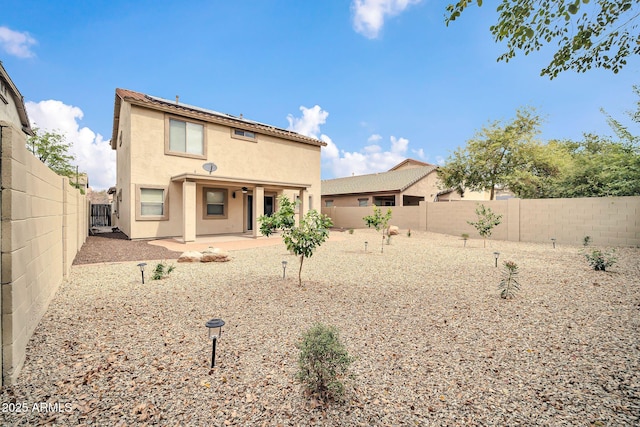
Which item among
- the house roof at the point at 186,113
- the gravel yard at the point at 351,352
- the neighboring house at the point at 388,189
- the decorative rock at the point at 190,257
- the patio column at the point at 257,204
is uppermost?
the house roof at the point at 186,113

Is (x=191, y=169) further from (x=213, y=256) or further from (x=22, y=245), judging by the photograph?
(x=22, y=245)

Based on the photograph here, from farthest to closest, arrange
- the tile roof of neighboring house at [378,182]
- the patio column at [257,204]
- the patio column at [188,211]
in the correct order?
the tile roof of neighboring house at [378,182]
the patio column at [257,204]
the patio column at [188,211]

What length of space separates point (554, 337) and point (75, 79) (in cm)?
1493

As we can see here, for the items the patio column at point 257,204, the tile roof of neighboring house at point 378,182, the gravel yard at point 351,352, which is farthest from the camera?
the tile roof of neighboring house at point 378,182

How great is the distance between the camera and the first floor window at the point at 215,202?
554 inches

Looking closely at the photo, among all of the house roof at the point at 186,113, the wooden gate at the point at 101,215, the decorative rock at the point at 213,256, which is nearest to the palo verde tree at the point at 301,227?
the decorative rock at the point at 213,256

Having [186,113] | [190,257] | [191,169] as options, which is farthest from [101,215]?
[190,257]

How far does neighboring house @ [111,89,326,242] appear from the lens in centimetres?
1184

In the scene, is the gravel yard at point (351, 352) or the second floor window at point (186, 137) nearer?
the gravel yard at point (351, 352)

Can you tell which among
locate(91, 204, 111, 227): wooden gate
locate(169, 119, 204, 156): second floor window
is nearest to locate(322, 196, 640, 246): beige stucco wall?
locate(169, 119, 204, 156): second floor window

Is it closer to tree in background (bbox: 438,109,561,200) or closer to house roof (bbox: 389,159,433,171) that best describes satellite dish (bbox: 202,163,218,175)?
tree in background (bbox: 438,109,561,200)

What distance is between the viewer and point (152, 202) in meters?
12.3

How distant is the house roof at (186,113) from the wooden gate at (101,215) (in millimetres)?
6742

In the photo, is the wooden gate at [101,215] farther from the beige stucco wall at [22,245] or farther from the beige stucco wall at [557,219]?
the beige stucco wall at [557,219]
